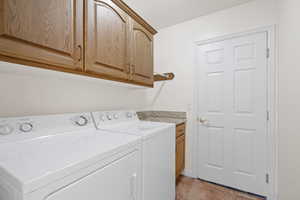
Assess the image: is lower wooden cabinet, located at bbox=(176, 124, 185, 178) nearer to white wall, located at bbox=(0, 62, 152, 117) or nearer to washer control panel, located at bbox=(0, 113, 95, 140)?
white wall, located at bbox=(0, 62, 152, 117)

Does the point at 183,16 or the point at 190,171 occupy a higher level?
the point at 183,16

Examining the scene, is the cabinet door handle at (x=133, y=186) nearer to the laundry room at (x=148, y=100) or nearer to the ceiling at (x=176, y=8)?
the laundry room at (x=148, y=100)

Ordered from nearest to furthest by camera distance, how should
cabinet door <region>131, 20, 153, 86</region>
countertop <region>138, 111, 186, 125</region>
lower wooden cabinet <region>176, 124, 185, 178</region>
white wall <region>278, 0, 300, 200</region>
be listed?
white wall <region>278, 0, 300, 200</region> → cabinet door <region>131, 20, 153, 86</region> → lower wooden cabinet <region>176, 124, 185, 178</region> → countertop <region>138, 111, 186, 125</region>

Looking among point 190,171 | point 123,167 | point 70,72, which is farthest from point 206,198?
point 70,72

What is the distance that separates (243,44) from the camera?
1862 millimetres

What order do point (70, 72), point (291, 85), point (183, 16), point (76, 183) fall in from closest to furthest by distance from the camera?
A: point (76, 183) < point (70, 72) < point (291, 85) < point (183, 16)

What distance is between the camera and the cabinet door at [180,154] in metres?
1.98

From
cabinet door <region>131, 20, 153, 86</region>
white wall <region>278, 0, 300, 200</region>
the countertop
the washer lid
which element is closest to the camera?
the washer lid

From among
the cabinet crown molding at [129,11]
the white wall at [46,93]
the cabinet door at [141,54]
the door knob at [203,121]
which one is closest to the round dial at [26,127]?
the white wall at [46,93]

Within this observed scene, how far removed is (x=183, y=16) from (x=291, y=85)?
169 centimetres

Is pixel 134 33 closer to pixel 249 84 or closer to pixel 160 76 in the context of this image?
pixel 160 76

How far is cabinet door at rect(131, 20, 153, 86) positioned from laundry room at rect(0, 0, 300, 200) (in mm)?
20

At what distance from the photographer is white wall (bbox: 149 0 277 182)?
5.87 feet

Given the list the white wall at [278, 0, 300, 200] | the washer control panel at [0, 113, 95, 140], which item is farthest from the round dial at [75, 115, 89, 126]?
the white wall at [278, 0, 300, 200]
